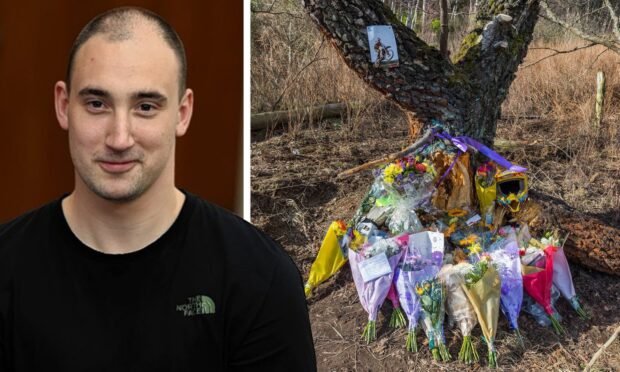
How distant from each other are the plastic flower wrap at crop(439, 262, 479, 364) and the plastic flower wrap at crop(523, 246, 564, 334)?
0.72ft

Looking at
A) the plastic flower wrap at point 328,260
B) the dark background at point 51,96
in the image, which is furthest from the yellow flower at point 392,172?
the dark background at point 51,96

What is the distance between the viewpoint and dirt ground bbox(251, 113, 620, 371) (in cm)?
196

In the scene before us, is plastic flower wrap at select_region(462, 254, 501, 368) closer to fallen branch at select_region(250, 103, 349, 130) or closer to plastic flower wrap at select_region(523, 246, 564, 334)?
plastic flower wrap at select_region(523, 246, 564, 334)

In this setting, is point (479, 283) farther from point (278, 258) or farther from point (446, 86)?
point (278, 258)

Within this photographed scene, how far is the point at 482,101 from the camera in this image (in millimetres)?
2568

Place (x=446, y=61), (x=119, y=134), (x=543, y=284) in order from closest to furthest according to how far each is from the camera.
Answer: (x=119, y=134) → (x=543, y=284) → (x=446, y=61)

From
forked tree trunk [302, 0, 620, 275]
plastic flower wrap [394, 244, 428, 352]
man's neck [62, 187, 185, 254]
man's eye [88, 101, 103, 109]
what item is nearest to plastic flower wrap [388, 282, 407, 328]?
plastic flower wrap [394, 244, 428, 352]

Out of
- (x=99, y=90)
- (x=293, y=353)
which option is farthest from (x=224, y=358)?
(x=99, y=90)

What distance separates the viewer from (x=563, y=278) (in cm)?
214

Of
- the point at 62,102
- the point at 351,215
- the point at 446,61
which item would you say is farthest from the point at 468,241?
the point at 62,102

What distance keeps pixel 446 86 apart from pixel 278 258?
1.81 metres

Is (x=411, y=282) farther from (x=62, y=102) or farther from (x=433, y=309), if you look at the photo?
(x=62, y=102)

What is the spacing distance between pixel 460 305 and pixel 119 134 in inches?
59.2

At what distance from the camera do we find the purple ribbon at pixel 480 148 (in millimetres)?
2180
